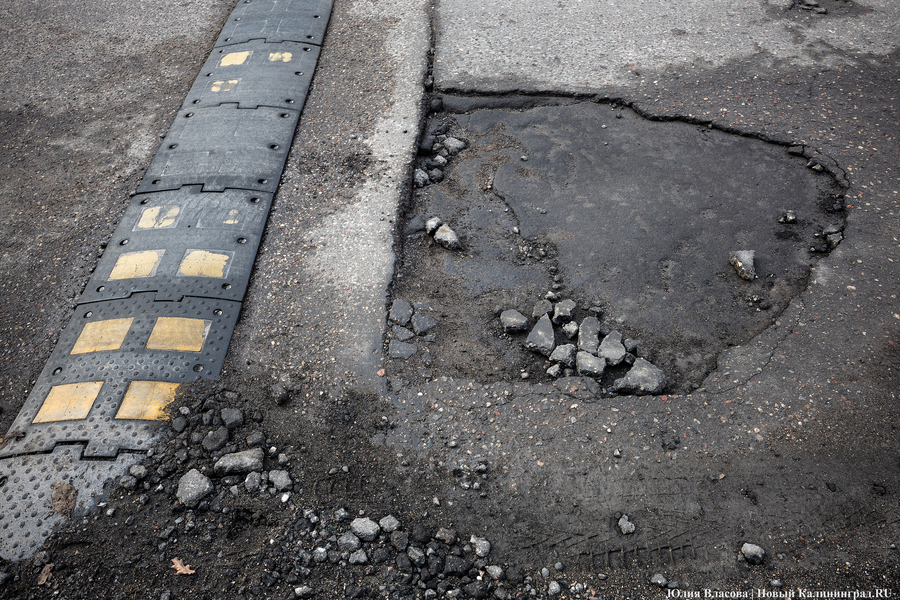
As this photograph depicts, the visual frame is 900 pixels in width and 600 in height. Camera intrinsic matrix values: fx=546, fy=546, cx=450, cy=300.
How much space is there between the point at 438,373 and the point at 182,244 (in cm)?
180

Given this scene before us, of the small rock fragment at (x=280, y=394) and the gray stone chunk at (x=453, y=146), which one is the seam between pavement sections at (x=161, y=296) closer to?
the small rock fragment at (x=280, y=394)

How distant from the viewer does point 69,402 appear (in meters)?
2.63

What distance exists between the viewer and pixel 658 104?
13.7ft

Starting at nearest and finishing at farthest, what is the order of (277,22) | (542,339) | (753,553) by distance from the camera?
(753,553) < (542,339) < (277,22)

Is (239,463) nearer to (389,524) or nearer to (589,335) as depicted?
(389,524)

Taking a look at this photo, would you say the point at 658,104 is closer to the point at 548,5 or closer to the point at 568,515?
the point at 548,5

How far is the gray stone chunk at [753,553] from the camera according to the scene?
6.98 ft

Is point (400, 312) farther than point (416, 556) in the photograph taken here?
Yes

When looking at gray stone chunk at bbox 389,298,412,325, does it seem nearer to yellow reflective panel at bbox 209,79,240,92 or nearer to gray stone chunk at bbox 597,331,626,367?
gray stone chunk at bbox 597,331,626,367

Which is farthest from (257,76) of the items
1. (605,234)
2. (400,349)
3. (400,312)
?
(605,234)

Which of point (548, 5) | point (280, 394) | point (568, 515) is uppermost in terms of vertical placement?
point (548, 5)

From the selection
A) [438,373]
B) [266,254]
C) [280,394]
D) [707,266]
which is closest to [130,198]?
[266,254]

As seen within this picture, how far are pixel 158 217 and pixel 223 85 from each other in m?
1.54

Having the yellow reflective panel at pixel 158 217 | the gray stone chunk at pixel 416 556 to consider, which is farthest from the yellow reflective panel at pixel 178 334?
the gray stone chunk at pixel 416 556
